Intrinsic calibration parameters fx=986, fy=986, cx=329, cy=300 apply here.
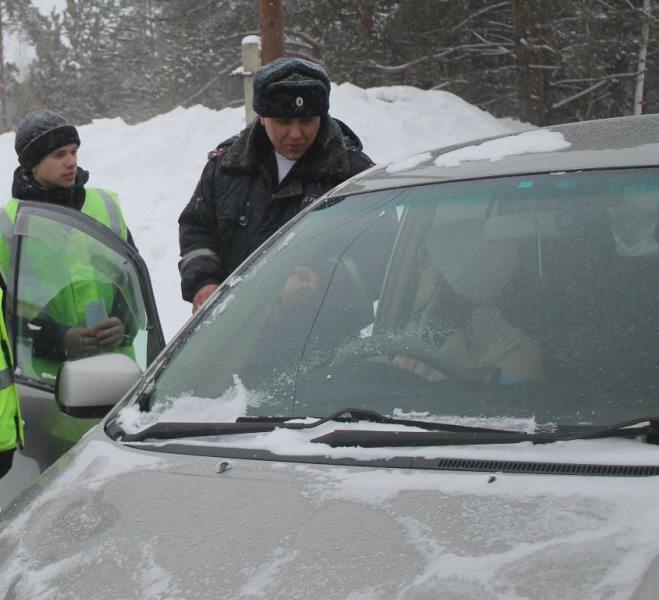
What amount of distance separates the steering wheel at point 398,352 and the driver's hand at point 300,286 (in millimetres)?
245

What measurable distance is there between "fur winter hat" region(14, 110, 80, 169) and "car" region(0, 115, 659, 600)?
1.34 meters

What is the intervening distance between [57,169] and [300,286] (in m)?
1.55

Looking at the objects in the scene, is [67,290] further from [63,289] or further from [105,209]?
[105,209]

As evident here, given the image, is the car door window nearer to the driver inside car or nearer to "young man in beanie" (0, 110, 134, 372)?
"young man in beanie" (0, 110, 134, 372)

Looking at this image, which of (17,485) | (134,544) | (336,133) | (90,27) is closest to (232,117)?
(336,133)

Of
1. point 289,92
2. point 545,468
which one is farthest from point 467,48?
point 545,468

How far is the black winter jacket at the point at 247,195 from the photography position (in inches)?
148

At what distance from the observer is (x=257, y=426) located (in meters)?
2.11

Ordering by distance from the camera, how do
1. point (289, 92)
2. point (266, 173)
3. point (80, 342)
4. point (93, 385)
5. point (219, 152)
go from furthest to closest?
point (219, 152), point (266, 173), point (289, 92), point (80, 342), point (93, 385)

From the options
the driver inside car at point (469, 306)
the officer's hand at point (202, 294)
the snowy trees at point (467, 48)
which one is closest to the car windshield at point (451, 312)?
the driver inside car at point (469, 306)

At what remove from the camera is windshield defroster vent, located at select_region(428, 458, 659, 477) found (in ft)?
5.62

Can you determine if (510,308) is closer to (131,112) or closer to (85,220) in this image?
(85,220)

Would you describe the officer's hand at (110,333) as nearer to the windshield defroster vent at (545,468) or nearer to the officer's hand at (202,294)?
the officer's hand at (202,294)

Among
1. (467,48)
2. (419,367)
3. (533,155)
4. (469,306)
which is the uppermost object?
(467,48)
